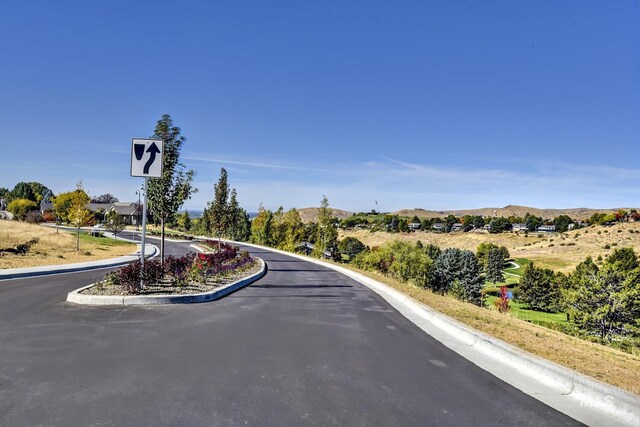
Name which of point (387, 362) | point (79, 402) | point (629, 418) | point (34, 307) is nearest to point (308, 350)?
point (387, 362)

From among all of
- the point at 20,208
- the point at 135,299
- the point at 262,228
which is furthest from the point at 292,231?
the point at 20,208

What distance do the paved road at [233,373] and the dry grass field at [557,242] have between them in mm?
73983

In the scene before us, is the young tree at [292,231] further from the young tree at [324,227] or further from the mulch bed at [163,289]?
the mulch bed at [163,289]

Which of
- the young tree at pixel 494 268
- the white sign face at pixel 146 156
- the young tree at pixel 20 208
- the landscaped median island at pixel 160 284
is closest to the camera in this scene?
the landscaped median island at pixel 160 284

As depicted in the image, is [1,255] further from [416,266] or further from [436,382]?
[416,266]

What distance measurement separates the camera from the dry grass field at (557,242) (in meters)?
75.1

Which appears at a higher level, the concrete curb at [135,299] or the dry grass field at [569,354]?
the concrete curb at [135,299]

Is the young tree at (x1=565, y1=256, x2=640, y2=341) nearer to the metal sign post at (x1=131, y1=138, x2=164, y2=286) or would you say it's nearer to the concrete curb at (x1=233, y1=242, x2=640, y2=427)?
the concrete curb at (x1=233, y1=242, x2=640, y2=427)

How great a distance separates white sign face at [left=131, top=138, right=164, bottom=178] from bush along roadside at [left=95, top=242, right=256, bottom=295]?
275cm

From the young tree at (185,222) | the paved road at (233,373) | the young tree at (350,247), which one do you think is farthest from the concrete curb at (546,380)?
the young tree at (185,222)

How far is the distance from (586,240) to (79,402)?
106095mm

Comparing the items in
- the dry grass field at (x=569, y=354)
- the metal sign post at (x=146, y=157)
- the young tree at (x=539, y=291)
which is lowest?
the young tree at (x=539, y=291)

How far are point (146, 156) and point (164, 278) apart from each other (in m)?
4.91

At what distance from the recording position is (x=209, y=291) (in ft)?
38.1
